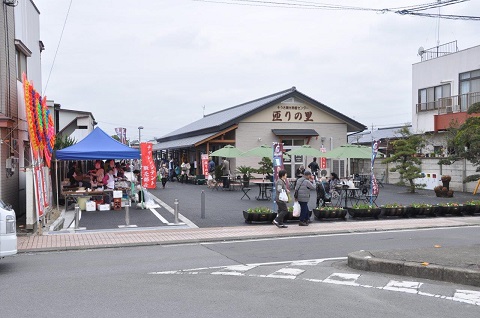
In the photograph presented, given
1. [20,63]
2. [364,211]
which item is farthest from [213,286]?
[20,63]

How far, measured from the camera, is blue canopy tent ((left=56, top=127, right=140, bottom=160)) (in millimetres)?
18953

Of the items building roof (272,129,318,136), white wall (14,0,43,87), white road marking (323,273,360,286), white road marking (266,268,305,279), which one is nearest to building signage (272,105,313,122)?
building roof (272,129,318,136)

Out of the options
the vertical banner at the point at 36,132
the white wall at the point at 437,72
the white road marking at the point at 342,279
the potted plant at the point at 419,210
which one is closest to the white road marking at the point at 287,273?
the white road marking at the point at 342,279

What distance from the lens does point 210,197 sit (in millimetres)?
25016

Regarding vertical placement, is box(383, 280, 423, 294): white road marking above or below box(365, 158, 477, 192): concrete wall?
below

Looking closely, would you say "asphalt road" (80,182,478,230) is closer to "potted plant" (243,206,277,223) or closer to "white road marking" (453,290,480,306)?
"potted plant" (243,206,277,223)

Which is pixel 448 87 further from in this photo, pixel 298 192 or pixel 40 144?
pixel 40 144

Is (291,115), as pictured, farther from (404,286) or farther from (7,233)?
(404,286)

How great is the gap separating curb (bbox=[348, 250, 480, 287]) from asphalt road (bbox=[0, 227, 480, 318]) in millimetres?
210

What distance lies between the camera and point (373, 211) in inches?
690

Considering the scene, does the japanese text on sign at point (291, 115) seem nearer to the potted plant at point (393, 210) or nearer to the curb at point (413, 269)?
the potted plant at point (393, 210)

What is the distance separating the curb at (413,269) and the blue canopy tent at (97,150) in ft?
39.2

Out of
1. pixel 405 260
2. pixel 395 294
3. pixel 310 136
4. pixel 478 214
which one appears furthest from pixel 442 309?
pixel 310 136

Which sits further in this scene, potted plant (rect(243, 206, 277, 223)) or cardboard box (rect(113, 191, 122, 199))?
cardboard box (rect(113, 191, 122, 199))
